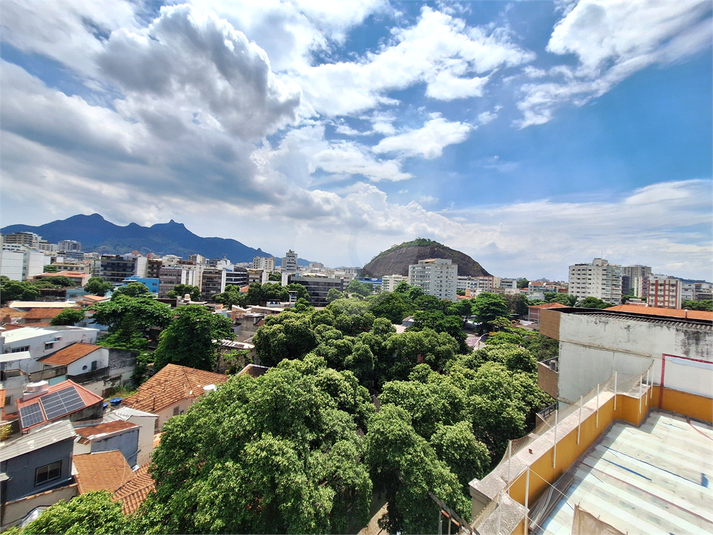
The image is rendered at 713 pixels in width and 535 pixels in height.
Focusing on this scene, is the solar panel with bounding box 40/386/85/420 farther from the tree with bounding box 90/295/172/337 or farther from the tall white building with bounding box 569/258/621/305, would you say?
→ the tall white building with bounding box 569/258/621/305

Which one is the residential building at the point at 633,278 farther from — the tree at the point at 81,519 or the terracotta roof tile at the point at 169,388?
the tree at the point at 81,519

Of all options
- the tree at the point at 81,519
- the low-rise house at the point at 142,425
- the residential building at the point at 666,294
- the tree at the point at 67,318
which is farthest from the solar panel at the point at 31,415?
the residential building at the point at 666,294

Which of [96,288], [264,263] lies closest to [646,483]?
Result: [96,288]

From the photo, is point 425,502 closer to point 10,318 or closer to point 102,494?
point 102,494

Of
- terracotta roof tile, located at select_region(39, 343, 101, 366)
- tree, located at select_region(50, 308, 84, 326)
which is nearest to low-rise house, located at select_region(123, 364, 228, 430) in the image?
terracotta roof tile, located at select_region(39, 343, 101, 366)

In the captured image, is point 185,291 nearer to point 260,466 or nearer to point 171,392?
point 171,392

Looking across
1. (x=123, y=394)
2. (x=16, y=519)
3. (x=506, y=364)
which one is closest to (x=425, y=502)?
(x=16, y=519)
